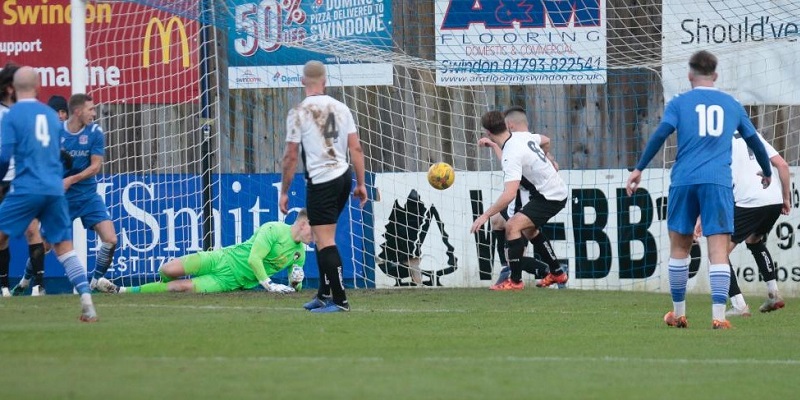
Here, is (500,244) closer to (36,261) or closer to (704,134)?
(36,261)

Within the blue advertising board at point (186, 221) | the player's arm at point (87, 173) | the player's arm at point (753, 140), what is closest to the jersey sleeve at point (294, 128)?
the player's arm at point (87, 173)

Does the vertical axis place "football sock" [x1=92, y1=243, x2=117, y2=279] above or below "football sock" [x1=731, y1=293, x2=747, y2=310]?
above

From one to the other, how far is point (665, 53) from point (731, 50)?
2.77 feet

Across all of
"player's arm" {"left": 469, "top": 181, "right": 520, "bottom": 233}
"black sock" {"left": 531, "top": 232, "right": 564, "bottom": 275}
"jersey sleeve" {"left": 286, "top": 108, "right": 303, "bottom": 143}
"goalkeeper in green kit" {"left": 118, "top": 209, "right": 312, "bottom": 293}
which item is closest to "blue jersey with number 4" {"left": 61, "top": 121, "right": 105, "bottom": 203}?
"goalkeeper in green kit" {"left": 118, "top": 209, "right": 312, "bottom": 293}

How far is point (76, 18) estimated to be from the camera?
46.9 feet

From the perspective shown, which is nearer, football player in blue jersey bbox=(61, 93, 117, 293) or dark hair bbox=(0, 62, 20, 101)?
dark hair bbox=(0, 62, 20, 101)

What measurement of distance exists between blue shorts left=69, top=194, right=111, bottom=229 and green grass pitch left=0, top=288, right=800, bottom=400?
131 centimetres

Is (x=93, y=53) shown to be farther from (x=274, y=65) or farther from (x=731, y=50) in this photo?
(x=731, y=50)

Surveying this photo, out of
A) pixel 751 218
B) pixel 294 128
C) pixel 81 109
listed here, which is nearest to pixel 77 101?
pixel 81 109

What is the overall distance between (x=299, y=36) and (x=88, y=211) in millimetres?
4025

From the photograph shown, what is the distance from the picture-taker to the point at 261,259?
566 inches

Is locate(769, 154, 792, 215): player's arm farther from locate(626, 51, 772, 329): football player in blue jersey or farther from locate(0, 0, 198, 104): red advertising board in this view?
locate(0, 0, 198, 104): red advertising board

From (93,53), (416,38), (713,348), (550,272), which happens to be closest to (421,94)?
(416,38)

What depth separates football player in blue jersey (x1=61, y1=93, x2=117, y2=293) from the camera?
528 inches
